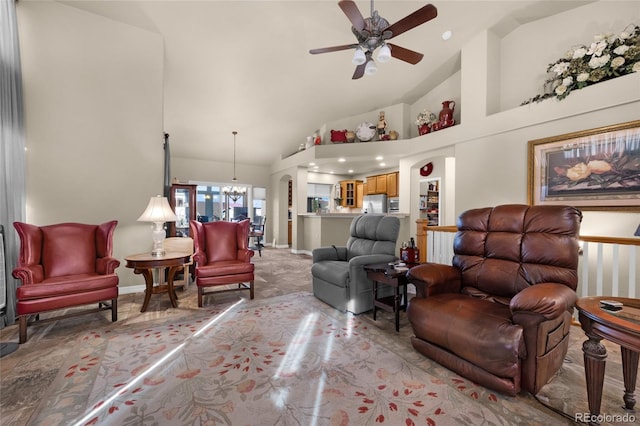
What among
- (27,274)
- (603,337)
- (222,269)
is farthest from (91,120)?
(603,337)

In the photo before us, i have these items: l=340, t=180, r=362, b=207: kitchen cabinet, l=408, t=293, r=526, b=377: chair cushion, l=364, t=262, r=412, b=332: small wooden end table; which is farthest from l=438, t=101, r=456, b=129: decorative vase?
l=340, t=180, r=362, b=207: kitchen cabinet

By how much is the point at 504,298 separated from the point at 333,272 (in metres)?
1.65

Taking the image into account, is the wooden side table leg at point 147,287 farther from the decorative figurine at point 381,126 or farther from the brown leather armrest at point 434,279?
the decorative figurine at point 381,126

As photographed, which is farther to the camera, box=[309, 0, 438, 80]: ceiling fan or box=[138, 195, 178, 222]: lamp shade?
box=[138, 195, 178, 222]: lamp shade

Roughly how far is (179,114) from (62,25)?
2534 millimetres

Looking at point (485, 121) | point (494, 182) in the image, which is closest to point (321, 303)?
point (494, 182)

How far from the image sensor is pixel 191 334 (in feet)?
8.21

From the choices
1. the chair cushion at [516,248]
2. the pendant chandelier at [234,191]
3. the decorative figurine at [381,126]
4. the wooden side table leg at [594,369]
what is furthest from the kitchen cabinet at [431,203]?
the wooden side table leg at [594,369]

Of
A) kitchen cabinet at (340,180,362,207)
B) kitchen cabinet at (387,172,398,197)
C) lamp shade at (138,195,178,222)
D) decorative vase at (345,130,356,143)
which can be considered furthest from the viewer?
kitchen cabinet at (340,180,362,207)

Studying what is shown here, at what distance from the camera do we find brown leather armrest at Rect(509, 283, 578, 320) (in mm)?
1482

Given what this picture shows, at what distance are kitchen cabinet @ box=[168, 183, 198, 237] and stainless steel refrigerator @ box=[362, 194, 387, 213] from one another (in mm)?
4808

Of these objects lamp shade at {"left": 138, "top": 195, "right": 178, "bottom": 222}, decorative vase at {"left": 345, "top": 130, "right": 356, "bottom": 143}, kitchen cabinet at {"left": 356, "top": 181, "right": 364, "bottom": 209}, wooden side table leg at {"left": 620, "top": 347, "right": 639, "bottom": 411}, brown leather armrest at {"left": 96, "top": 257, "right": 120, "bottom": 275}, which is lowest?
wooden side table leg at {"left": 620, "top": 347, "right": 639, "bottom": 411}

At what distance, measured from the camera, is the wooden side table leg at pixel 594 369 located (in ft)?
4.43

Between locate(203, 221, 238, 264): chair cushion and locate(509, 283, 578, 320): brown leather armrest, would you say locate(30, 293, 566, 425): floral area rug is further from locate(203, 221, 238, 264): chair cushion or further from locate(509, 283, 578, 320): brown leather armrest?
locate(203, 221, 238, 264): chair cushion
